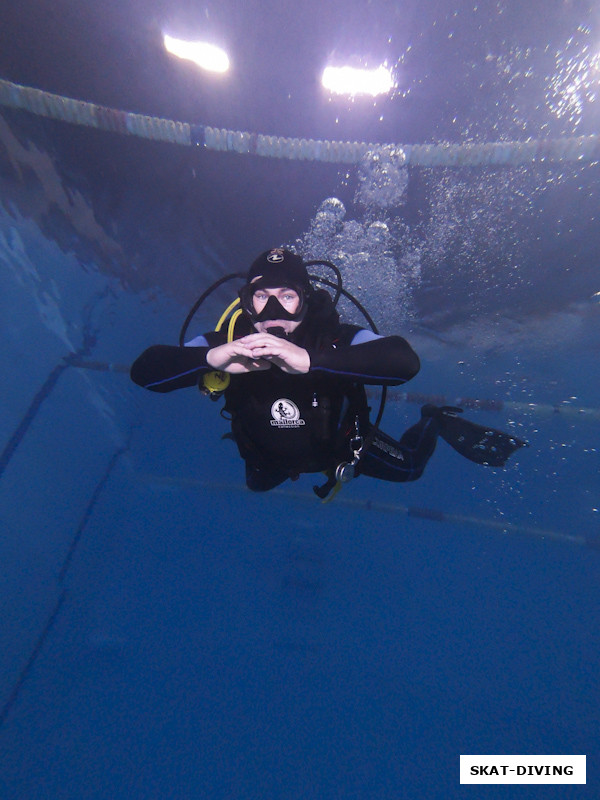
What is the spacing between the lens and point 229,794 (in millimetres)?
6168

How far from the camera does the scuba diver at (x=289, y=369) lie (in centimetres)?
256

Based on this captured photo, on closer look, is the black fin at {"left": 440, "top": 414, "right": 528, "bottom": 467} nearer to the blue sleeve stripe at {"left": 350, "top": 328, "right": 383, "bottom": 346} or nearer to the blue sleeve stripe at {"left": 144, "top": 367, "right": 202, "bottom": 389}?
the blue sleeve stripe at {"left": 350, "top": 328, "right": 383, "bottom": 346}

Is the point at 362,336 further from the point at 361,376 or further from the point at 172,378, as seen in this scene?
the point at 172,378

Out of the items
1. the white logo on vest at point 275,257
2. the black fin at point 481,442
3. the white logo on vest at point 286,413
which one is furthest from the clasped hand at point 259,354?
the black fin at point 481,442

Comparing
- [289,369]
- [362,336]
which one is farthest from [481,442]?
[289,369]

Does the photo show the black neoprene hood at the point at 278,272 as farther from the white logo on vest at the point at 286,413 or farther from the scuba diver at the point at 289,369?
the white logo on vest at the point at 286,413

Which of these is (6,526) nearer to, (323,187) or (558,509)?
(323,187)

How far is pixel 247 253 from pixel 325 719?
8.60 metres

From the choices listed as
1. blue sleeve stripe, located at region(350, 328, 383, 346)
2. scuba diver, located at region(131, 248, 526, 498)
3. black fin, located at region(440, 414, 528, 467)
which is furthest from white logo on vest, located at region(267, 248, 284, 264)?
black fin, located at region(440, 414, 528, 467)

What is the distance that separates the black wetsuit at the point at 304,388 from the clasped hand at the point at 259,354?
0.12 metres

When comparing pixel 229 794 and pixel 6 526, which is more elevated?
pixel 6 526

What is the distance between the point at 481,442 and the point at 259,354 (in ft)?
11.7

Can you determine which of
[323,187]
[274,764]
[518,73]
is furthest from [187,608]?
[518,73]

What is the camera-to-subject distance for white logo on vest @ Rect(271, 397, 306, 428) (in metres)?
3.19
